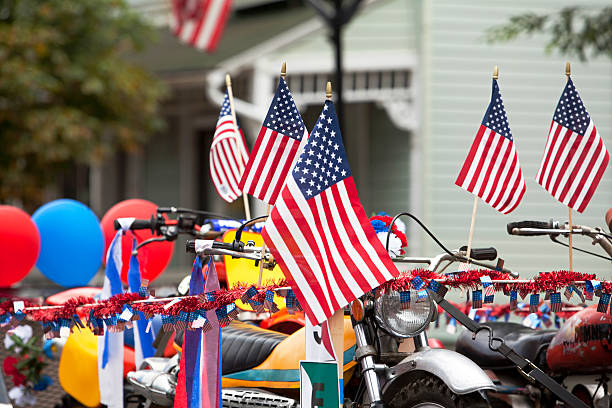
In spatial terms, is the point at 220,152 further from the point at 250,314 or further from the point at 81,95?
the point at 81,95

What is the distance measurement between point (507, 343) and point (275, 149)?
5.80ft

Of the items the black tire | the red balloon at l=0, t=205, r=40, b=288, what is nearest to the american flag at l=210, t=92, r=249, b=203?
the black tire

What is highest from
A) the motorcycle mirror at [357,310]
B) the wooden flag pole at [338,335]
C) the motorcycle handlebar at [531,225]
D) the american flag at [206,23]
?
the american flag at [206,23]

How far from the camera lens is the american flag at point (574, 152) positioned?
4832mm

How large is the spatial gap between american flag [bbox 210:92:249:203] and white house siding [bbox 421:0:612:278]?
23.6ft

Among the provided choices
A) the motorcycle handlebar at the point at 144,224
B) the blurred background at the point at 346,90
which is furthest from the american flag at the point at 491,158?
the blurred background at the point at 346,90

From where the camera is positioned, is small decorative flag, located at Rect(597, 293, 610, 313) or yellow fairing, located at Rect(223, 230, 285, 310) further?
yellow fairing, located at Rect(223, 230, 285, 310)

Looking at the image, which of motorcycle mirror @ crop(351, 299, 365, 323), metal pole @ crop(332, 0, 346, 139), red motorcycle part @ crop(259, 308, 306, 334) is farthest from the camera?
metal pole @ crop(332, 0, 346, 139)

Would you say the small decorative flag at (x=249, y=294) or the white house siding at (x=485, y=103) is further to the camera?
the white house siding at (x=485, y=103)

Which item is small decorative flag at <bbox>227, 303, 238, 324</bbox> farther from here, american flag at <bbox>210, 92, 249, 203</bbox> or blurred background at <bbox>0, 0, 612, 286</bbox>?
blurred background at <bbox>0, 0, 612, 286</bbox>

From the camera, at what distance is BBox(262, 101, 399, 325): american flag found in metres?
4.04

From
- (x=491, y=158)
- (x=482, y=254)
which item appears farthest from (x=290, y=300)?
(x=491, y=158)

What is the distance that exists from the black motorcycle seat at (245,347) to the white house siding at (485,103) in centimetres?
805

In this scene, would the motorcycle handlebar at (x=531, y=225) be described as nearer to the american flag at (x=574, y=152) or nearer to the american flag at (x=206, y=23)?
the american flag at (x=574, y=152)
